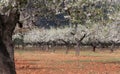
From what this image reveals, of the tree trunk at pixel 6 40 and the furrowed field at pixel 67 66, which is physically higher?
the tree trunk at pixel 6 40

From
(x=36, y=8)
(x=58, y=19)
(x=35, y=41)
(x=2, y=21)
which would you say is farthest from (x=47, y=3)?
(x=35, y=41)

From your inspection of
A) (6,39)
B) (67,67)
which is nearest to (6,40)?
(6,39)

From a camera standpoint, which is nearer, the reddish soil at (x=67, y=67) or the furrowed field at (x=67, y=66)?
the reddish soil at (x=67, y=67)

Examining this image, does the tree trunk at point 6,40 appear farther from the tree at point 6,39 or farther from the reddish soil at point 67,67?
the reddish soil at point 67,67

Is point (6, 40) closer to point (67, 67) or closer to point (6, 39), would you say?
point (6, 39)

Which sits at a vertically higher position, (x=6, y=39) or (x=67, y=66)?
(x=6, y=39)

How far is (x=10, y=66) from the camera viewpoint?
57.2 ft

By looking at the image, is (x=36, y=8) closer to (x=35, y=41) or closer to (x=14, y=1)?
(x=14, y=1)

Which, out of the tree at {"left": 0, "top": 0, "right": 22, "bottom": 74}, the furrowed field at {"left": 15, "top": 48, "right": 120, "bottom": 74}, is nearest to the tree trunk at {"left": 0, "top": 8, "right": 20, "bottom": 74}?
the tree at {"left": 0, "top": 0, "right": 22, "bottom": 74}

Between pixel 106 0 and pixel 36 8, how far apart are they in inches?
100

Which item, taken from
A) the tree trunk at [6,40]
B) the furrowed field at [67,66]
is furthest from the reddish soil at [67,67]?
the tree trunk at [6,40]

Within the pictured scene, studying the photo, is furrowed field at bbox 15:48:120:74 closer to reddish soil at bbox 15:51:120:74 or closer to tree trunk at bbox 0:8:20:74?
reddish soil at bbox 15:51:120:74

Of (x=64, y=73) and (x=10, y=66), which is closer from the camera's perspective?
(x=10, y=66)

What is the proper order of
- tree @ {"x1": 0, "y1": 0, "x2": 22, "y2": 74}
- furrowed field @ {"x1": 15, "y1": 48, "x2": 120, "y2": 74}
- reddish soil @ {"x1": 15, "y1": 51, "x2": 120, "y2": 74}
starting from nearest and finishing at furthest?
tree @ {"x1": 0, "y1": 0, "x2": 22, "y2": 74}
reddish soil @ {"x1": 15, "y1": 51, "x2": 120, "y2": 74}
furrowed field @ {"x1": 15, "y1": 48, "x2": 120, "y2": 74}
